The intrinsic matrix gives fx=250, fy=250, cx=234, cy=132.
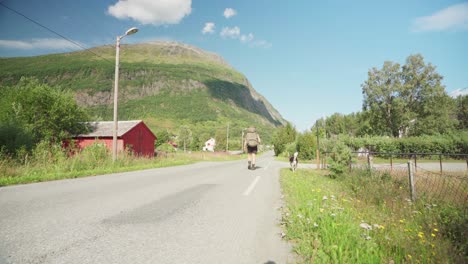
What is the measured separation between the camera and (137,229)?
3.32m

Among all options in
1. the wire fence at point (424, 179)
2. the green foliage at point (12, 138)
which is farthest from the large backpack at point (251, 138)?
the green foliage at point (12, 138)

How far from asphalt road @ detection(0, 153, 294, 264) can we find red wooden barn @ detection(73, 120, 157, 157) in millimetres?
22367

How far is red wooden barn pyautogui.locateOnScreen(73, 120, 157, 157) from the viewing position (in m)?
28.3

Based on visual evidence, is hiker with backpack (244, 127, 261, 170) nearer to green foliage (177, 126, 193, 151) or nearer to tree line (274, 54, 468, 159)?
tree line (274, 54, 468, 159)

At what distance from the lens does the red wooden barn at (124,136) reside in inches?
1116

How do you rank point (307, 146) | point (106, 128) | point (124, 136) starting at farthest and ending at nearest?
point (307, 146) → point (106, 128) → point (124, 136)

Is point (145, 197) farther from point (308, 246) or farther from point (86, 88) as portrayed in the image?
point (86, 88)

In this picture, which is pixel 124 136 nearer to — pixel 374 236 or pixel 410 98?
pixel 374 236

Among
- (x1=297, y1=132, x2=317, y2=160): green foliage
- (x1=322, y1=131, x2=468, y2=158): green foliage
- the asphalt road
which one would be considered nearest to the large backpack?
the asphalt road

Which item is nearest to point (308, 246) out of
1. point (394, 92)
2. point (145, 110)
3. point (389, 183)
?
point (389, 183)

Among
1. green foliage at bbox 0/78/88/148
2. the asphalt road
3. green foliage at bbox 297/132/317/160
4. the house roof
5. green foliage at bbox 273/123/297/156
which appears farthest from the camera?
green foliage at bbox 273/123/297/156

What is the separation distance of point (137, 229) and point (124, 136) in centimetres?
2764

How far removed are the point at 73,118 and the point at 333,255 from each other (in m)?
29.1

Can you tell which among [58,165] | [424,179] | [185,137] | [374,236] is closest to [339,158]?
[424,179]
